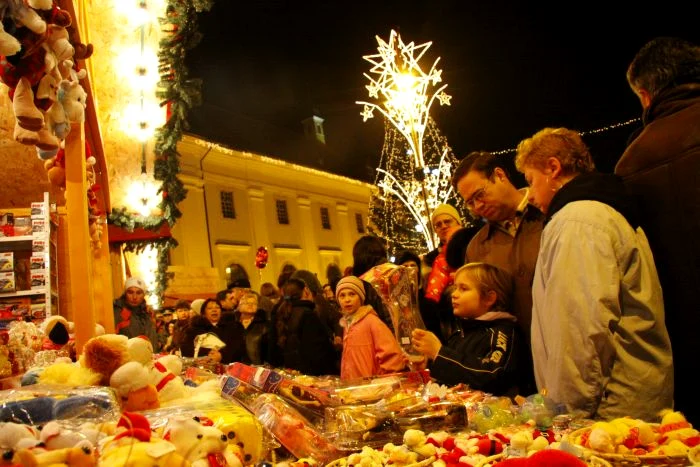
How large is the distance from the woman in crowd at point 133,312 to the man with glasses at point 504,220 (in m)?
4.49

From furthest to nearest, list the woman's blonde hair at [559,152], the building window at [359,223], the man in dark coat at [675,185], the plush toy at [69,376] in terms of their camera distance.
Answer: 1. the building window at [359,223]
2. the woman's blonde hair at [559,152]
3. the man in dark coat at [675,185]
4. the plush toy at [69,376]

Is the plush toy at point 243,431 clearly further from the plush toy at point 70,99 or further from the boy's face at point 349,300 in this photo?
the boy's face at point 349,300

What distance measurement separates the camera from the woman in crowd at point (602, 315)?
84.6 inches

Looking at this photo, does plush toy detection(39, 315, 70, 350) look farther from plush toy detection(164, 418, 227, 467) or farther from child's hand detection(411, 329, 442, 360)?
plush toy detection(164, 418, 227, 467)

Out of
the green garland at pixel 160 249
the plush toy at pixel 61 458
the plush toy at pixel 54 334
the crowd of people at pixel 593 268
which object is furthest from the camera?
the green garland at pixel 160 249

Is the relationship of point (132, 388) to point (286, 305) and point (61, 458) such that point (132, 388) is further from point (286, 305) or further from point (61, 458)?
point (286, 305)

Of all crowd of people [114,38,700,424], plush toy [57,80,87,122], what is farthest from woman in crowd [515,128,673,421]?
plush toy [57,80,87,122]

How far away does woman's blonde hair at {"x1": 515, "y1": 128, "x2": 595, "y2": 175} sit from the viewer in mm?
2625

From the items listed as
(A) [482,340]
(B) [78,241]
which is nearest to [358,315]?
(A) [482,340]

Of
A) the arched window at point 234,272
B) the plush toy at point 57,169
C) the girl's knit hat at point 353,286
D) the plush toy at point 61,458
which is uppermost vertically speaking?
the arched window at point 234,272

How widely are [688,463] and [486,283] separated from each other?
5.59 feet

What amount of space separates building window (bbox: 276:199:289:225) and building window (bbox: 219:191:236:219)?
4056 mm

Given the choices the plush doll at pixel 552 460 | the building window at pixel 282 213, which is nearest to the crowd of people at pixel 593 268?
the plush doll at pixel 552 460

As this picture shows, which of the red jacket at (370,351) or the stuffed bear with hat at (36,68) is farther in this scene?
the red jacket at (370,351)
